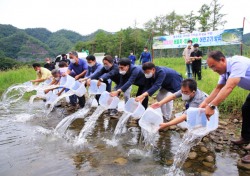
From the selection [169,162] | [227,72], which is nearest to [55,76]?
[169,162]

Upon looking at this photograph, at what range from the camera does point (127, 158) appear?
376 cm

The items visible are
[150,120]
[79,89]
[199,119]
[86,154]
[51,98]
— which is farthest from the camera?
[51,98]

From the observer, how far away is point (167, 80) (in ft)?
15.9

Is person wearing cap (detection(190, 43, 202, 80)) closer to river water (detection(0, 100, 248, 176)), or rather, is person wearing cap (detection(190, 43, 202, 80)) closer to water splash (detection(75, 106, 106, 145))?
river water (detection(0, 100, 248, 176))

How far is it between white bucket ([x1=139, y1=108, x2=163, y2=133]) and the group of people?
0.60 feet

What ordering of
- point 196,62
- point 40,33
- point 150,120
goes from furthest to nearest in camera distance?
1. point 40,33
2. point 196,62
3. point 150,120

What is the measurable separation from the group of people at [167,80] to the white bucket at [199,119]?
0.12m

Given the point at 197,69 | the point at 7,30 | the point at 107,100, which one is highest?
the point at 7,30

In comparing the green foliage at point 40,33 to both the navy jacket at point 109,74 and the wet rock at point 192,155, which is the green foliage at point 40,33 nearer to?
the navy jacket at point 109,74

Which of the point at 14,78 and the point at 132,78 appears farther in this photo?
the point at 14,78

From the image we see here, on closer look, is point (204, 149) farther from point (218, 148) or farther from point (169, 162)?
point (169, 162)

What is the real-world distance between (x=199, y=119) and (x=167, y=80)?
1816mm

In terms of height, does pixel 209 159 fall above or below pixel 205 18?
below

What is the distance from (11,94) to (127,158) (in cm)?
893
